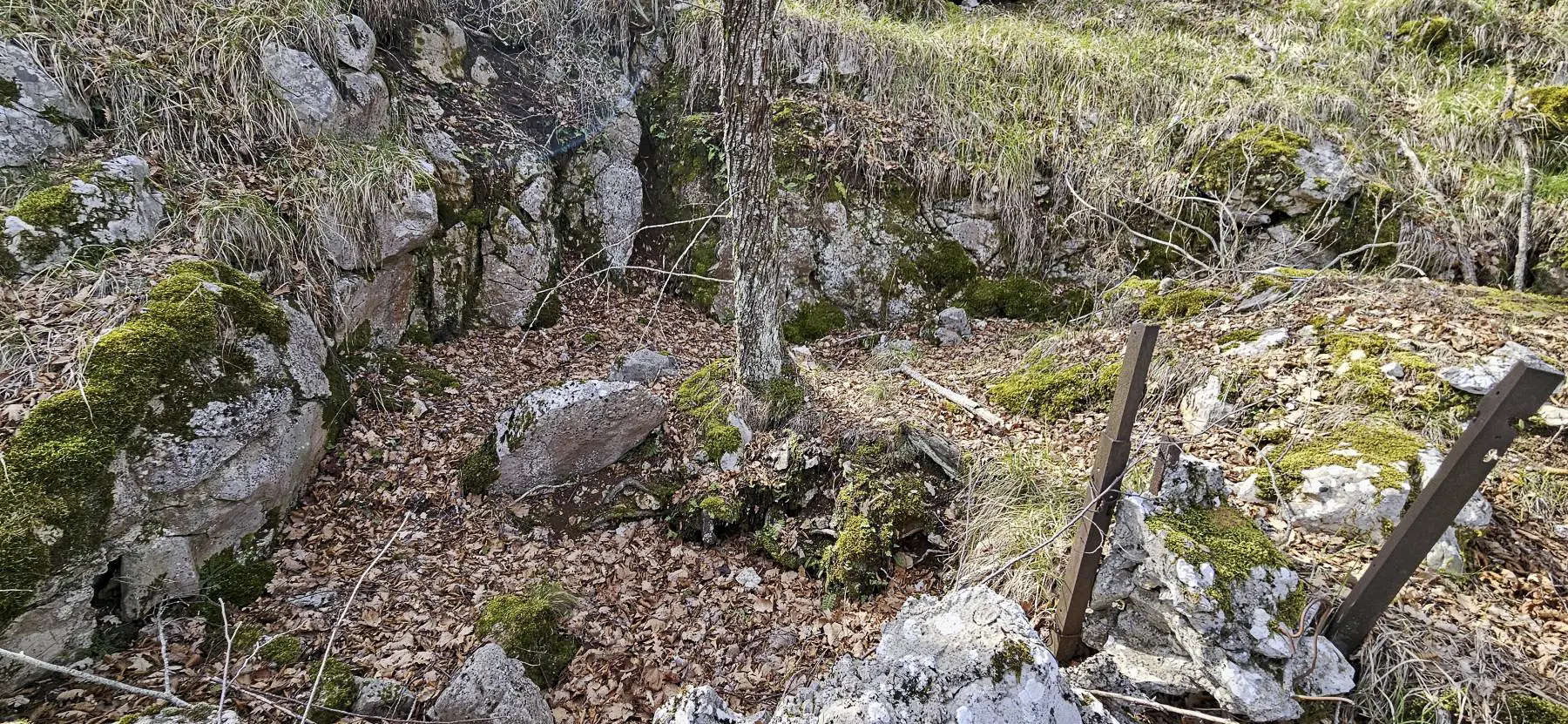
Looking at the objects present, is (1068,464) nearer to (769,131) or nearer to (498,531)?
(769,131)

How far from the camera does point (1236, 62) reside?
25.1 feet

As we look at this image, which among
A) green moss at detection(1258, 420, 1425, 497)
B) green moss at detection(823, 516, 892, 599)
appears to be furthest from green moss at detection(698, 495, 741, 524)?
green moss at detection(1258, 420, 1425, 497)

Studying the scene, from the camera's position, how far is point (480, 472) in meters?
4.02

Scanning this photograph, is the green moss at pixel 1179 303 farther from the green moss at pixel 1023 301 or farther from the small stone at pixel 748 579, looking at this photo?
the small stone at pixel 748 579

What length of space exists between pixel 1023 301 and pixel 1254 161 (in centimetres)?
280

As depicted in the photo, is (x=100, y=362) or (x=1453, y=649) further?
(x=100, y=362)

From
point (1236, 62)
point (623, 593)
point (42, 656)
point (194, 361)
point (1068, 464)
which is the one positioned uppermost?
point (1236, 62)

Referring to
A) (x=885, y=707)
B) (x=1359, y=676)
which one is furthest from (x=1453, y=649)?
(x=885, y=707)

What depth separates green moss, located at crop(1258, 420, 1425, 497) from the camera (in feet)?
9.89

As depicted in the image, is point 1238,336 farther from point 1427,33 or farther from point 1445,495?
point 1427,33

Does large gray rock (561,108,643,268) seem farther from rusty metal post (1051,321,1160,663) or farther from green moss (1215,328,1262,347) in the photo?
green moss (1215,328,1262,347)

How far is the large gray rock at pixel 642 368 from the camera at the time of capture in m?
5.39

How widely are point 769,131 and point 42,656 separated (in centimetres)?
440

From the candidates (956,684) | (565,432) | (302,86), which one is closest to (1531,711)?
(956,684)
